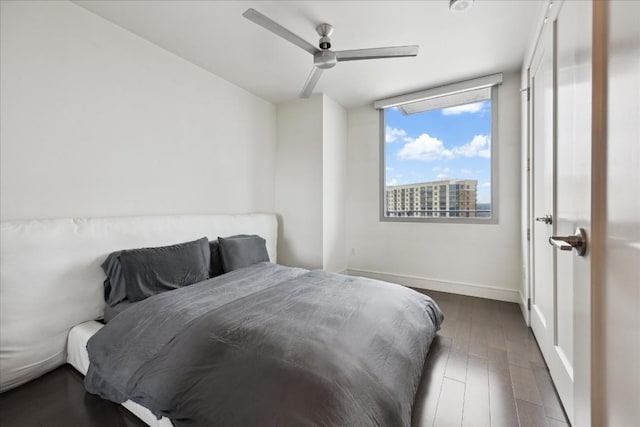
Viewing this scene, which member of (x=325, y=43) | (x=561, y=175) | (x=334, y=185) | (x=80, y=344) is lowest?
(x=80, y=344)

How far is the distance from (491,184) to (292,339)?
10.0 ft

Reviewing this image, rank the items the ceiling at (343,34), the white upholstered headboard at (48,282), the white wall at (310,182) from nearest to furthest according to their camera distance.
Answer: the white upholstered headboard at (48,282), the ceiling at (343,34), the white wall at (310,182)

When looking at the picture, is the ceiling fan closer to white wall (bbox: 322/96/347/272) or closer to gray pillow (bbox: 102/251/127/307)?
white wall (bbox: 322/96/347/272)

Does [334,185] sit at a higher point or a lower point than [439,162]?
lower

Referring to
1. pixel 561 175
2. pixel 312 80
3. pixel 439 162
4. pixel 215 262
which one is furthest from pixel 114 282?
pixel 439 162

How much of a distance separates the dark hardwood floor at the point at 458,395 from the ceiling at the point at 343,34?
2546 millimetres

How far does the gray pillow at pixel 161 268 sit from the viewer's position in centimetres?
181

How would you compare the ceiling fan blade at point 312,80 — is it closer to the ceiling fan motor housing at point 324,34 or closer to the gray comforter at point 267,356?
the ceiling fan motor housing at point 324,34

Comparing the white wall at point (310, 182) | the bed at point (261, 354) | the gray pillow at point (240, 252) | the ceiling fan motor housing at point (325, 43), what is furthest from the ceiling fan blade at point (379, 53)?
the gray pillow at point (240, 252)

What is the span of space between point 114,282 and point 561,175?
9.15 ft

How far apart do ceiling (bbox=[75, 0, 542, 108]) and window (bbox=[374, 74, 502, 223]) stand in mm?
358

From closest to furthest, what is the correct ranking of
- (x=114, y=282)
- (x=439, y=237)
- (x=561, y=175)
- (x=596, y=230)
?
(x=596, y=230) < (x=561, y=175) < (x=114, y=282) < (x=439, y=237)

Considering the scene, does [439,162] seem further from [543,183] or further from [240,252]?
[240,252]

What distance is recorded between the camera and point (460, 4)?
1.87m
